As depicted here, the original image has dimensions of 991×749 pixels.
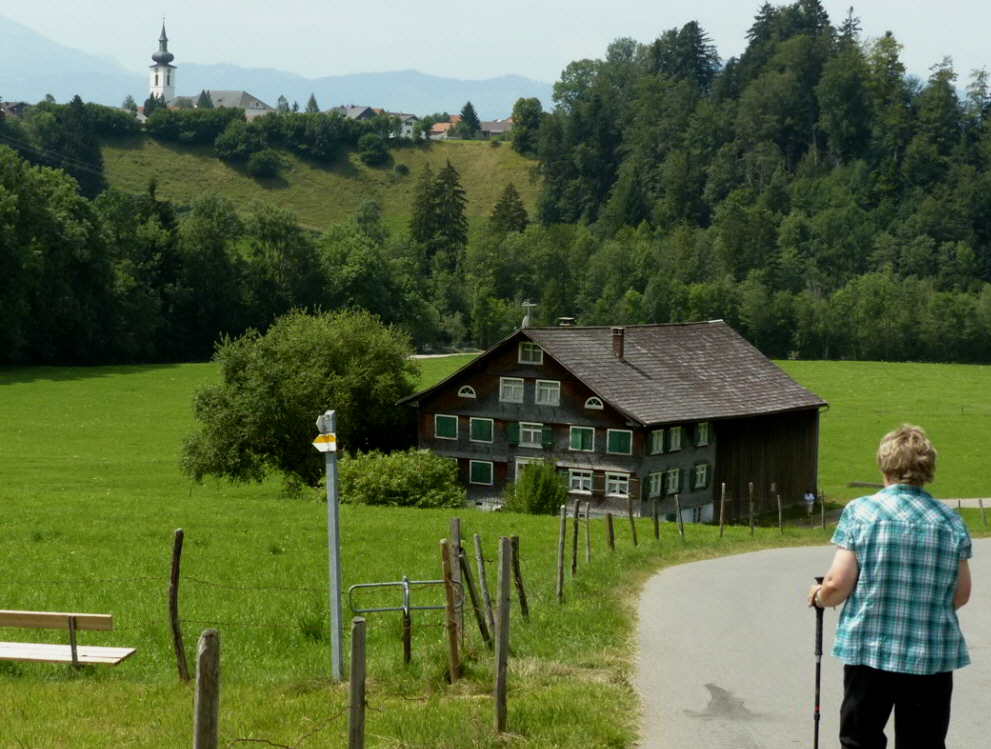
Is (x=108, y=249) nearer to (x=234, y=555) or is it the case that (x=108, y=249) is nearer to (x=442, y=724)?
(x=234, y=555)

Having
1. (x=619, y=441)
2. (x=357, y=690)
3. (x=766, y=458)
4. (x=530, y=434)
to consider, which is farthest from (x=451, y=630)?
(x=766, y=458)

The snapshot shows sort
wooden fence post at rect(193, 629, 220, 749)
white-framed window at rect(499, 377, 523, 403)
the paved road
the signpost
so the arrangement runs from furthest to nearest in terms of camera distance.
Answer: white-framed window at rect(499, 377, 523, 403)
the signpost
the paved road
wooden fence post at rect(193, 629, 220, 749)

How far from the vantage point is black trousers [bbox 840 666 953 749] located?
8086 millimetres

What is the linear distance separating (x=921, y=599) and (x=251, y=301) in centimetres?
11491

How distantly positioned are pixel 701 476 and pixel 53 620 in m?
43.6

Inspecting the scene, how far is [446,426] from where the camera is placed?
5784 centimetres

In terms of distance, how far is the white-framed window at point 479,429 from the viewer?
2249 inches

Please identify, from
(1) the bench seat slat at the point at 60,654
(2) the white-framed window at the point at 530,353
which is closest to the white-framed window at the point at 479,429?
(2) the white-framed window at the point at 530,353

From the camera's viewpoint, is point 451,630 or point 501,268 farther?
point 501,268

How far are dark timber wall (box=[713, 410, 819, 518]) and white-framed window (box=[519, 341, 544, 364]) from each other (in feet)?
25.3

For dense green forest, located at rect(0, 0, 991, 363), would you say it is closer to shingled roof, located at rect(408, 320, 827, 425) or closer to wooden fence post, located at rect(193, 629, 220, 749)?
shingled roof, located at rect(408, 320, 827, 425)

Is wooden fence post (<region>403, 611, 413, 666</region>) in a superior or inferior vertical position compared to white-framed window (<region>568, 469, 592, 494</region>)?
superior

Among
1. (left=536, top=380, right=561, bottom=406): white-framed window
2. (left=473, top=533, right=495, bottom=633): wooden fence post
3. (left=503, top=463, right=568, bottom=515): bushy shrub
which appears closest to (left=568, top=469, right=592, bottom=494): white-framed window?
(left=536, top=380, right=561, bottom=406): white-framed window

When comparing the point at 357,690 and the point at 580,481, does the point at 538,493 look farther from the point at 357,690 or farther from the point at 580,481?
the point at 357,690
